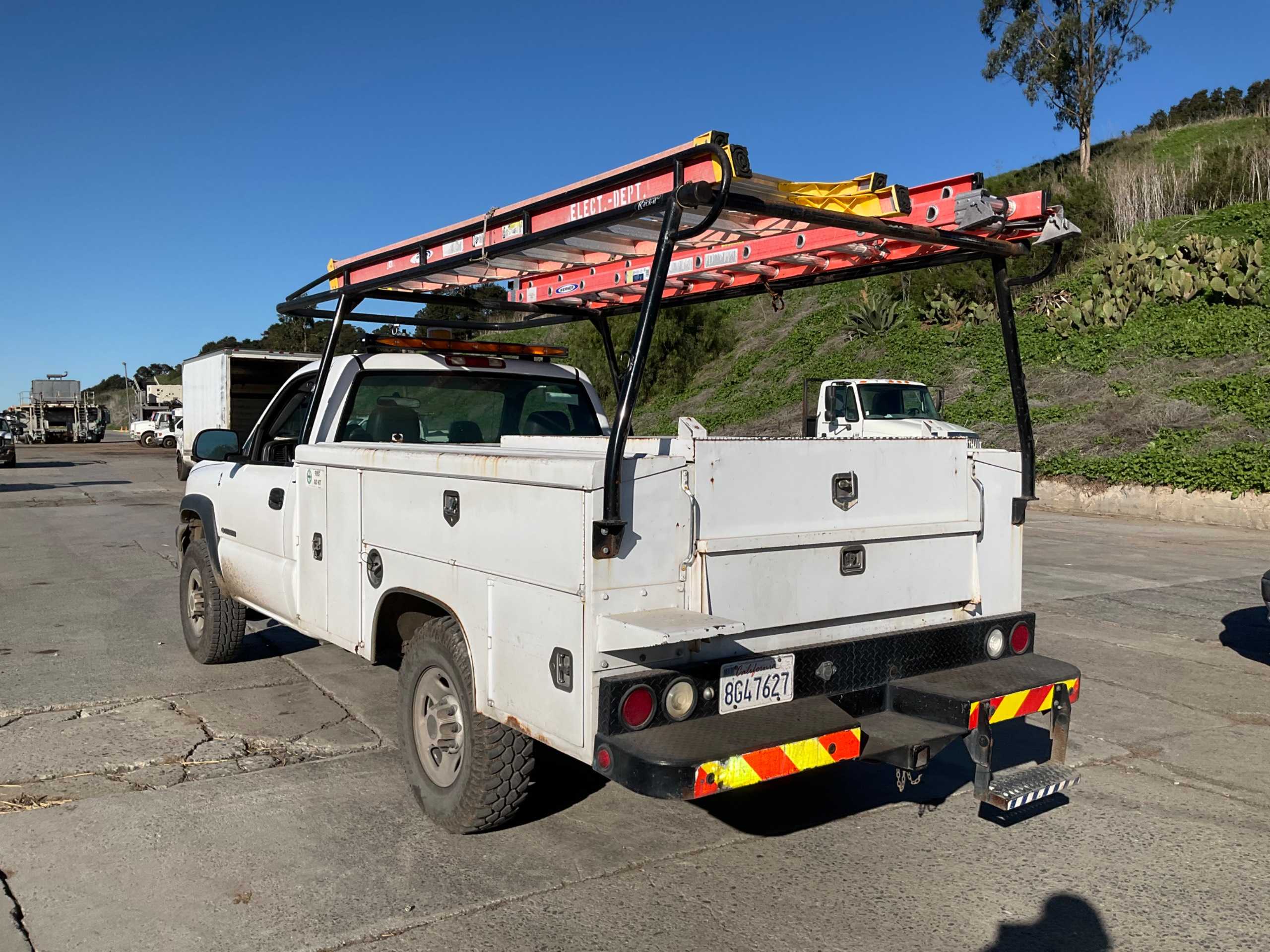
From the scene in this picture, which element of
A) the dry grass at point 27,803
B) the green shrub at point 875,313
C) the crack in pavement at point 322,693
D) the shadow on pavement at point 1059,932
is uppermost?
the green shrub at point 875,313

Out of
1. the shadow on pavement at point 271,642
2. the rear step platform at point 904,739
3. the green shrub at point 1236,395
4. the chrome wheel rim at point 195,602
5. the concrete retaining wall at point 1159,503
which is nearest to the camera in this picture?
the rear step platform at point 904,739

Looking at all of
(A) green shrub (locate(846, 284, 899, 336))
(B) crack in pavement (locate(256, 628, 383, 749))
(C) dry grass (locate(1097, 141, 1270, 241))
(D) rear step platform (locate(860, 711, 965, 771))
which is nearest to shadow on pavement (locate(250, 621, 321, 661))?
(B) crack in pavement (locate(256, 628, 383, 749))

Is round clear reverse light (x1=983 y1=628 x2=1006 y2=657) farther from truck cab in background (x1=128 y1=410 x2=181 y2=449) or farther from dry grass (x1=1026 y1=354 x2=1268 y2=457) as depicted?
truck cab in background (x1=128 y1=410 x2=181 y2=449)

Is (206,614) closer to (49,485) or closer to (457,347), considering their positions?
(457,347)

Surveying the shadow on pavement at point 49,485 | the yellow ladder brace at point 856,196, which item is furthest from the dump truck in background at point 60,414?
the yellow ladder brace at point 856,196

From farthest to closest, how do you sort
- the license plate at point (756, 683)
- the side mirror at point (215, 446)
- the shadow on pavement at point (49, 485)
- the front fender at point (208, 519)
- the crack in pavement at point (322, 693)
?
1. the shadow on pavement at point (49, 485)
2. the front fender at point (208, 519)
3. the side mirror at point (215, 446)
4. the crack in pavement at point (322, 693)
5. the license plate at point (756, 683)

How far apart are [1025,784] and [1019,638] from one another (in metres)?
0.75

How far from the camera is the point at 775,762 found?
128 inches

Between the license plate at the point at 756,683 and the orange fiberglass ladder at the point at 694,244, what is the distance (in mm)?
681

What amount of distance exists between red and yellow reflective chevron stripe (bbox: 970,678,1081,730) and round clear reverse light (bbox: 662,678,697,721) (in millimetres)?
1060

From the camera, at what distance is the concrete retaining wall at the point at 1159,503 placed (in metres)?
14.7

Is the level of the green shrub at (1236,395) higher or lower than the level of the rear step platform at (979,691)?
higher

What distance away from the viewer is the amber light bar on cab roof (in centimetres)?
564

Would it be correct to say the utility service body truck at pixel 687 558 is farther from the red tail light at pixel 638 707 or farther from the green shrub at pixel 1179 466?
the green shrub at pixel 1179 466
